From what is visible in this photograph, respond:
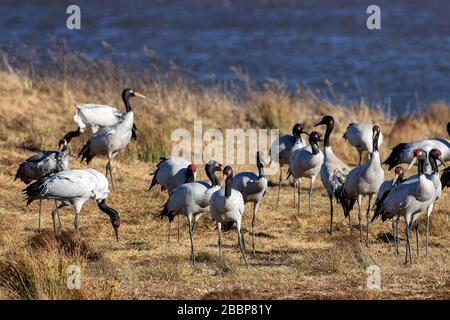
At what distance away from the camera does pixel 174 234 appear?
12.6 metres

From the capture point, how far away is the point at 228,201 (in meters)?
10.9

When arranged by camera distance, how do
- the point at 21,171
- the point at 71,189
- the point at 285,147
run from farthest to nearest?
the point at 285,147
the point at 21,171
the point at 71,189

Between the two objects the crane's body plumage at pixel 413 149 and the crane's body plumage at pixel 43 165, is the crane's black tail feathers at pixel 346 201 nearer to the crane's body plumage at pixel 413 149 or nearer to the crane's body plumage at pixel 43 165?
the crane's body plumage at pixel 413 149

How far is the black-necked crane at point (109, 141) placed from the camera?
1470 cm

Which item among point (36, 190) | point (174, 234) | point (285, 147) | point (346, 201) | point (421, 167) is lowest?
point (174, 234)

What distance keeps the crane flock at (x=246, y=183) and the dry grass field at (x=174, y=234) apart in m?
0.26

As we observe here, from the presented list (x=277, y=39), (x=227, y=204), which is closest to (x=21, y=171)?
(x=227, y=204)

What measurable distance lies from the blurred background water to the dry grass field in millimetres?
4457

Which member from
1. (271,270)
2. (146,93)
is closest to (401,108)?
(146,93)

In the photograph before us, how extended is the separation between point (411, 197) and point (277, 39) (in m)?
24.6

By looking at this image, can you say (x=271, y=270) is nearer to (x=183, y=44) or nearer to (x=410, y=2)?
(x=183, y=44)

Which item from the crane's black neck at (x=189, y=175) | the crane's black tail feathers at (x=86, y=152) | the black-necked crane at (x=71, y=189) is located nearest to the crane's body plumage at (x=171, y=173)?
the crane's black neck at (x=189, y=175)

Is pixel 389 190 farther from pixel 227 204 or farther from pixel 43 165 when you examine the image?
pixel 43 165

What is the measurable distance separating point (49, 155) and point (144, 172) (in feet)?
8.02
